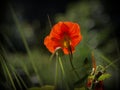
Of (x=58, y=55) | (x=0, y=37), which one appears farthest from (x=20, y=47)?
(x=58, y=55)

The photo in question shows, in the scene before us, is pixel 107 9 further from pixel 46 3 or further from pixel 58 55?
pixel 58 55

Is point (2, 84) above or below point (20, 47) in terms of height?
above

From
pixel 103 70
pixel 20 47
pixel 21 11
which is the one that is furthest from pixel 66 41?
pixel 21 11

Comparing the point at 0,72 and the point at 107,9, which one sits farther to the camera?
the point at 107,9

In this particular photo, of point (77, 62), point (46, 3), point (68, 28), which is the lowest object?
point (46, 3)

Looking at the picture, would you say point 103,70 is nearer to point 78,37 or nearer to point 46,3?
point 78,37

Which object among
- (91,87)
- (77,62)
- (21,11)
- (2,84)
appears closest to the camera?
(91,87)

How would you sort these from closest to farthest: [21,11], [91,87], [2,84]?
[91,87] → [2,84] → [21,11]
